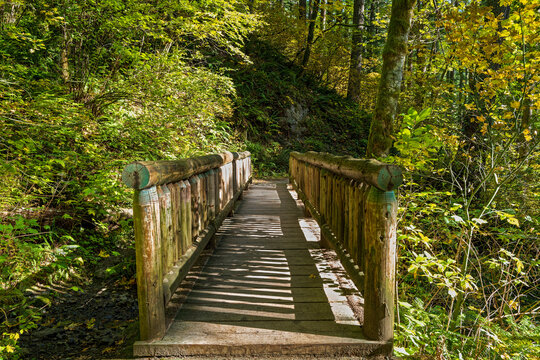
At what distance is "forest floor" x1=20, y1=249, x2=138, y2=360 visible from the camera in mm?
2979

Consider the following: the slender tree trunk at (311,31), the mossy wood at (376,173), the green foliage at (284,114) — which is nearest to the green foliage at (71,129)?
the mossy wood at (376,173)

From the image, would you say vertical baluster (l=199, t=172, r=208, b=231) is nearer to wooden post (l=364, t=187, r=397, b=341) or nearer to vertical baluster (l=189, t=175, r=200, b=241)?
vertical baluster (l=189, t=175, r=200, b=241)

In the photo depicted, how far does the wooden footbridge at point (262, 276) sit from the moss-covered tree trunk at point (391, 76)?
5.28 ft

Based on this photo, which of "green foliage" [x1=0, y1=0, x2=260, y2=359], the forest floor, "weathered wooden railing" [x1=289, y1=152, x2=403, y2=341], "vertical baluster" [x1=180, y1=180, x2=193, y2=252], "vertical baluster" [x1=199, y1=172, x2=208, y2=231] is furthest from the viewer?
"green foliage" [x1=0, y1=0, x2=260, y2=359]

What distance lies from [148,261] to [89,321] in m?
2.07

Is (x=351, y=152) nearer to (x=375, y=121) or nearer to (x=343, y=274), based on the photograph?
(x=375, y=121)

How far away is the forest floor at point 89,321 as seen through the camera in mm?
2979

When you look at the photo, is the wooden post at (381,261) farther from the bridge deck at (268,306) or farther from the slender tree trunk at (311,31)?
the slender tree trunk at (311,31)

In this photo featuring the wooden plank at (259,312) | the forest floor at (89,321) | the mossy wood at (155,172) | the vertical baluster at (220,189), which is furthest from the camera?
the vertical baluster at (220,189)

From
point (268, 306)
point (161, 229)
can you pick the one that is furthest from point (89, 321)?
point (268, 306)

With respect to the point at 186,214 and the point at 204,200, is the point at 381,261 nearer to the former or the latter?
the point at 186,214

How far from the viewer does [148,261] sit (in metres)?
2.14

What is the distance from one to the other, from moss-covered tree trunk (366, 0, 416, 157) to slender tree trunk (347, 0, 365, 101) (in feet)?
40.4

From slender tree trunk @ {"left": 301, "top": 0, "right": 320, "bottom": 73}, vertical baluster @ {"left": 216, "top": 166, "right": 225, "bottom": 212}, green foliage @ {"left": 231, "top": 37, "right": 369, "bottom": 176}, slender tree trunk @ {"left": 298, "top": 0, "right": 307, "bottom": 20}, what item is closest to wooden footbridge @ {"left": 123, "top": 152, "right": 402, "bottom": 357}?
vertical baluster @ {"left": 216, "top": 166, "right": 225, "bottom": 212}
